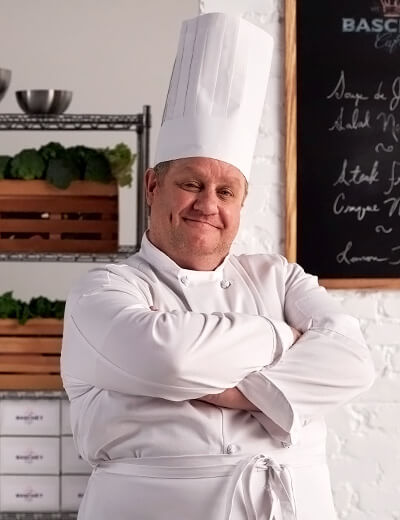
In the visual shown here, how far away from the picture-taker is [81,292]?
1932 mm

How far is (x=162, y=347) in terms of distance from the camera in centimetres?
176

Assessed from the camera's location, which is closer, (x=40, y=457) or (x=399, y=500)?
(x=399, y=500)

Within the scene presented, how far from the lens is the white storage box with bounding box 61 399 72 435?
308 cm

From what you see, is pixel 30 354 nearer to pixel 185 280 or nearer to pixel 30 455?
pixel 30 455

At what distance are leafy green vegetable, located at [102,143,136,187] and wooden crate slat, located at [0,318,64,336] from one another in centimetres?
46

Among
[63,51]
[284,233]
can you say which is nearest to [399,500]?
[284,233]

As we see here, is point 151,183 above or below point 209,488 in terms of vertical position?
above

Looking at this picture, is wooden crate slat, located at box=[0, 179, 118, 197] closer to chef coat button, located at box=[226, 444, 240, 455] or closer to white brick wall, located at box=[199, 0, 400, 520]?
white brick wall, located at box=[199, 0, 400, 520]

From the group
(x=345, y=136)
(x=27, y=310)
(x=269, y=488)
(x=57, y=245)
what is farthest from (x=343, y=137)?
(x=269, y=488)

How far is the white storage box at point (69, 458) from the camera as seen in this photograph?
3090 mm

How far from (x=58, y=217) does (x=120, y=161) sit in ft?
0.86

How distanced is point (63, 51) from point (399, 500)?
298 centimetres

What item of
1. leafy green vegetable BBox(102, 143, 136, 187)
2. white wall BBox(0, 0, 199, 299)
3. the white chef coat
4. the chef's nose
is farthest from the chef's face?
white wall BBox(0, 0, 199, 299)

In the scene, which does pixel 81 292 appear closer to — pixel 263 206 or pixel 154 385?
pixel 154 385
